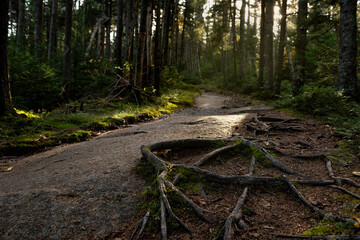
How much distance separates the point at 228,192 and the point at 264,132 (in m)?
3.33

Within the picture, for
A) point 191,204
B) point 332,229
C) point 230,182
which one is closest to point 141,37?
point 230,182

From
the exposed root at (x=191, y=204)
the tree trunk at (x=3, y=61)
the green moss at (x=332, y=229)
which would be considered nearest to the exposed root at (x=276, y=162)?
the green moss at (x=332, y=229)

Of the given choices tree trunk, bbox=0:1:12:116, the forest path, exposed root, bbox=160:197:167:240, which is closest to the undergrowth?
tree trunk, bbox=0:1:12:116

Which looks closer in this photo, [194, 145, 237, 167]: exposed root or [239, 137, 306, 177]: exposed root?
[239, 137, 306, 177]: exposed root

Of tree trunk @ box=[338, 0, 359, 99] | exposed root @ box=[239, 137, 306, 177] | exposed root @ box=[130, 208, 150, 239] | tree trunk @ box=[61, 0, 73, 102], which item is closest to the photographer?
exposed root @ box=[130, 208, 150, 239]

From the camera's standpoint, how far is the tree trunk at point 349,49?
25.6 ft

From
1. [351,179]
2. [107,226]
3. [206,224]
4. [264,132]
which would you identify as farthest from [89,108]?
[351,179]

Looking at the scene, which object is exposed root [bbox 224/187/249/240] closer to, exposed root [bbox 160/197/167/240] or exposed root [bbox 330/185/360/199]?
exposed root [bbox 160/197/167/240]

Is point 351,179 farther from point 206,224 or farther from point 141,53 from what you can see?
point 141,53

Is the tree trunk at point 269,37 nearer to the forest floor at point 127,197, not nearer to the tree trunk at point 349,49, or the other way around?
the tree trunk at point 349,49

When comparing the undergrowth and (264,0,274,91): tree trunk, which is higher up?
(264,0,274,91): tree trunk

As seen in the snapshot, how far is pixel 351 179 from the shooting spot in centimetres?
Answer: 302

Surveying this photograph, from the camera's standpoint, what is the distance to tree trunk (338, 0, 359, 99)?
7805 mm

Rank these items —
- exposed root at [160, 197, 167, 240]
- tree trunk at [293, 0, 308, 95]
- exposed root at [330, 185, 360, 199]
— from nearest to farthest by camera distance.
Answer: exposed root at [160, 197, 167, 240], exposed root at [330, 185, 360, 199], tree trunk at [293, 0, 308, 95]
